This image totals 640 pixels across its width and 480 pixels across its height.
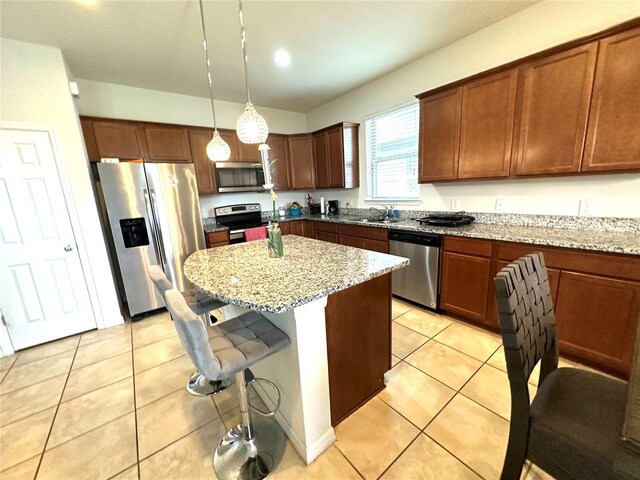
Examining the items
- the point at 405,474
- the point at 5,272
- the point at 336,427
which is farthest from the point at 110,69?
the point at 405,474

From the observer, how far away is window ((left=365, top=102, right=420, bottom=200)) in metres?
3.25

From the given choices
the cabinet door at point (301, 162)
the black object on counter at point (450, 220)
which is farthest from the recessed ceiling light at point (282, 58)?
the black object on counter at point (450, 220)

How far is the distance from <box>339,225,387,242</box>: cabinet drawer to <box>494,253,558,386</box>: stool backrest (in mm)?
1871

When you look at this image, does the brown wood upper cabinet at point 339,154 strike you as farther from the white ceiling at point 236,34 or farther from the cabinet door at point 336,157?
the white ceiling at point 236,34

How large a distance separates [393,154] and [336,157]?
881 mm

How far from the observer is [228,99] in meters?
3.88

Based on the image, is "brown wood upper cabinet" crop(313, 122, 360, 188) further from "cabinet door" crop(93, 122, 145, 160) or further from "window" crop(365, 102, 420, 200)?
"cabinet door" crop(93, 122, 145, 160)

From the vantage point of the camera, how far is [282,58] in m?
2.75

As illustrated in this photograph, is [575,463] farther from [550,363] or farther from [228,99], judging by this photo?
[228,99]

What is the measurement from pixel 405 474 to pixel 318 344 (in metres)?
0.74

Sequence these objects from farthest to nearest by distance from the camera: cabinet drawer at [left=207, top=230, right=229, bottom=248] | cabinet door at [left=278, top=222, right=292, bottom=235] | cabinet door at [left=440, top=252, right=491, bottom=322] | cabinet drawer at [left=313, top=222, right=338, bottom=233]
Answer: cabinet door at [left=278, top=222, right=292, bottom=235]
cabinet drawer at [left=313, top=222, right=338, bottom=233]
cabinet drawer at [left=207, top=230, right=229, bottom=248]
cabinet door at [left=440, top=252, right=491, bottom=322]

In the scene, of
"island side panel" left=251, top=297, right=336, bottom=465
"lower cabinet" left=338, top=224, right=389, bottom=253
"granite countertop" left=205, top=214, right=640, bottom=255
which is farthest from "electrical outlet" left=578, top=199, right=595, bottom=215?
"island side panel" left=251, top=297, right=336, bottom=465

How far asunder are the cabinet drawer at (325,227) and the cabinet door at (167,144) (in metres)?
2.06

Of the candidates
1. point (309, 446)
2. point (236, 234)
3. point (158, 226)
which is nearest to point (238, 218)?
point (236, 234)
